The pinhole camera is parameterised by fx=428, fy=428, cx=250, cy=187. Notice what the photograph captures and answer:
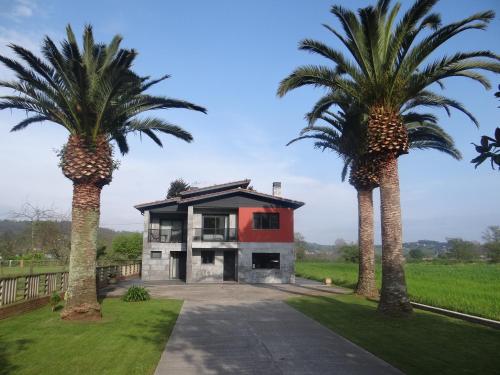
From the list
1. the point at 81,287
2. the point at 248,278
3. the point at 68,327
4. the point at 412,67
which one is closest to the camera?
the point at 68,327

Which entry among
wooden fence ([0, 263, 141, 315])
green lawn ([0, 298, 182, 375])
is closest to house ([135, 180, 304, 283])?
wooden fence ([0, 263, 141, 315])

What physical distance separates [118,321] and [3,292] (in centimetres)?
363

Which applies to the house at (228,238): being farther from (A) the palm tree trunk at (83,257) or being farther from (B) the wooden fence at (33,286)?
(A) the palm tree trunk at (83,257)

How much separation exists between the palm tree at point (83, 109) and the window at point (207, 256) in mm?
18868

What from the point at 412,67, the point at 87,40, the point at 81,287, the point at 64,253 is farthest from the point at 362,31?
the point at 64,253

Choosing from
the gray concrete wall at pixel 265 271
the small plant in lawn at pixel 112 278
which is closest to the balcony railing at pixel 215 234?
the gray concrete wall at pixel 265 271

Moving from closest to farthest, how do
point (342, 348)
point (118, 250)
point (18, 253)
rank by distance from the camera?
point (342, 348) < point (118, 250) < point (18, 253)

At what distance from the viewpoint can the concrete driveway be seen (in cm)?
808

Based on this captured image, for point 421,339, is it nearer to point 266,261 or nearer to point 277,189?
point 266,261

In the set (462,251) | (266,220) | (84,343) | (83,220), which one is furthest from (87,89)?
(462,251)

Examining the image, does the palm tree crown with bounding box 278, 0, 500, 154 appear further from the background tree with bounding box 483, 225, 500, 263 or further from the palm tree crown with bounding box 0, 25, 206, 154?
the background tree with bounding box 483, 225, 500, 263

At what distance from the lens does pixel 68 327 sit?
38.8ft

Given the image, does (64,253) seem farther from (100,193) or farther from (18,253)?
(18,253)

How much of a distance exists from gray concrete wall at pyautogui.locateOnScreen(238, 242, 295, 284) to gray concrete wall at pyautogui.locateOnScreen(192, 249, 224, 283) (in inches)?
64.7
